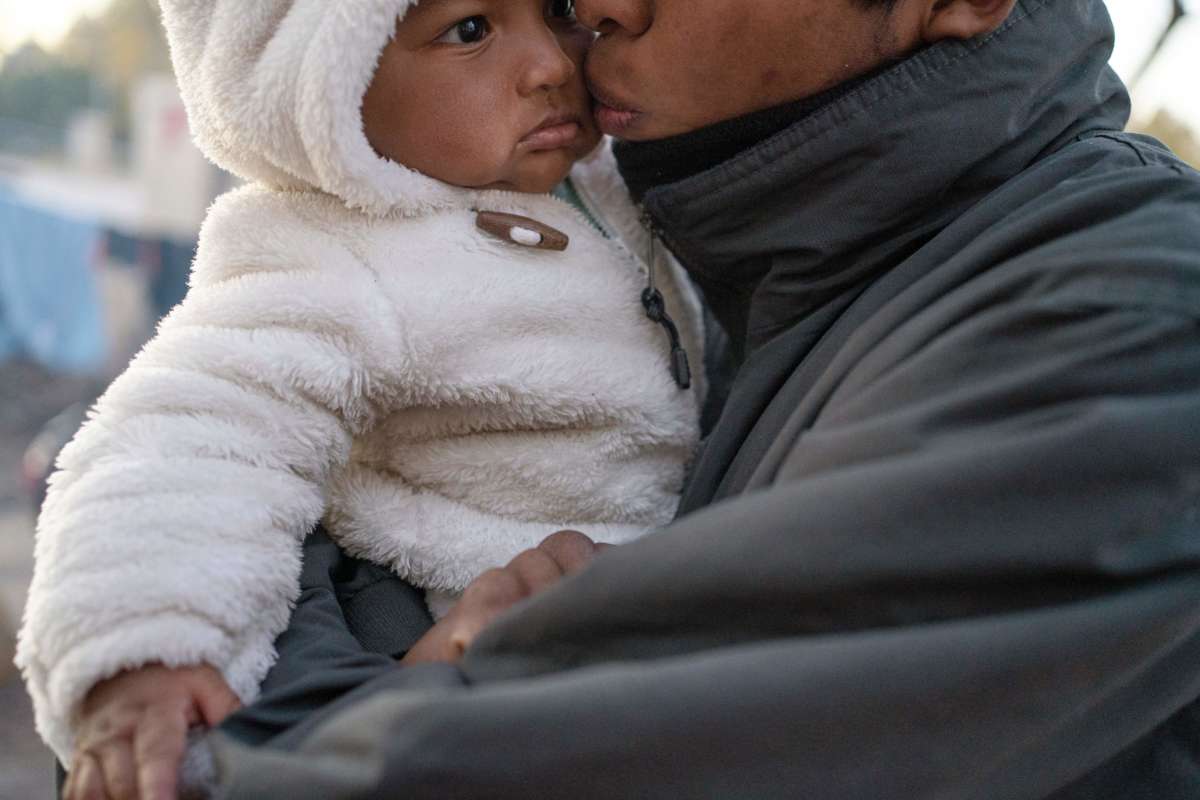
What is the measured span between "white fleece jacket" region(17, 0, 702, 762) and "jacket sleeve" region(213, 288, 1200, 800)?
296mm

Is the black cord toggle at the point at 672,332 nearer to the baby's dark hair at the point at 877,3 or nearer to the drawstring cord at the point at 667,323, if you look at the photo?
the drawstring cord at the point at 667,323

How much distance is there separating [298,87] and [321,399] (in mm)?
400

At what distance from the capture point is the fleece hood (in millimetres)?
1386

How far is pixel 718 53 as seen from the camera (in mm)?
1439

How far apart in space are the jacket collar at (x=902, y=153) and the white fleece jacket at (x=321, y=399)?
0.27 meters

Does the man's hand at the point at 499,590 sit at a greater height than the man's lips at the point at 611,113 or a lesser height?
lesser

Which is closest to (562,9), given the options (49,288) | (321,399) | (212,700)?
(321,399)

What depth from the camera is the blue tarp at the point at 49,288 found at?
9.32 meters

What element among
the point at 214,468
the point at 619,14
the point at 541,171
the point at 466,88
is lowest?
the point at 214,468

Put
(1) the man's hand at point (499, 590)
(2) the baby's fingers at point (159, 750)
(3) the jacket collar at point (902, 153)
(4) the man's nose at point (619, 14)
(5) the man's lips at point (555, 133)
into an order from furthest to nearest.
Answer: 1. (5) the man's lips at point (555, 133)
2. (4) the man's nose at point (619, 14)
3. (3) the jacket collar at point (902, 153)
4. (1) the man's hand at point (499, 590)
5. (2) the baby's fingers at point (159, 750)

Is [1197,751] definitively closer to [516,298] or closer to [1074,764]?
[1074,764]

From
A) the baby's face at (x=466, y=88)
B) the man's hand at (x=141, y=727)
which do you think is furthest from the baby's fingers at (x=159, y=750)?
the baby's face at (x=466, y=88)

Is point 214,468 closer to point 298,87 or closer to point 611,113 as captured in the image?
point 298,87

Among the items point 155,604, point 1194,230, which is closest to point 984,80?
point 1194,230
